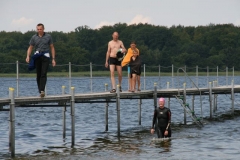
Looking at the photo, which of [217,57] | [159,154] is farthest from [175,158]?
[217,57]

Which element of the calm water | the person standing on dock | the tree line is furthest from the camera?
the tree line

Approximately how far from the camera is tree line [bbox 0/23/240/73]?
433 ft

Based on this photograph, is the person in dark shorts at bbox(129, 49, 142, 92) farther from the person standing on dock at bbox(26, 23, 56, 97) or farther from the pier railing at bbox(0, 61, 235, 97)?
the person standing on dock at bbox(26, 23, 56, 97)

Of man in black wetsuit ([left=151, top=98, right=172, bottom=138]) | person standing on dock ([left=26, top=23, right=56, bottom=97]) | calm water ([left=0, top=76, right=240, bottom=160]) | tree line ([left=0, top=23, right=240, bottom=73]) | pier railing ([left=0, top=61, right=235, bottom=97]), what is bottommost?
calm water ([left=0, top=76, right=240, bottom=160])

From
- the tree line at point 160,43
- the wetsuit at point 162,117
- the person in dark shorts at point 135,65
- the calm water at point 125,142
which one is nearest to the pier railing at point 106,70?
the calm water at point 125,142

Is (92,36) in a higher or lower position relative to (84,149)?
higher

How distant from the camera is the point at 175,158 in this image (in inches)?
925

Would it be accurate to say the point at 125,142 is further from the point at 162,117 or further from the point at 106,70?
the point at 106,70

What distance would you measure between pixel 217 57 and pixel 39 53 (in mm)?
112400

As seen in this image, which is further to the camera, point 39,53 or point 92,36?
point 92,36

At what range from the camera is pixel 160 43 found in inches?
6161

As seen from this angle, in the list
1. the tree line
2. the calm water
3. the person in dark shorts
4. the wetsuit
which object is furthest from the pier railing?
the tree line

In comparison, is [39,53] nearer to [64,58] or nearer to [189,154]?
[189,154]

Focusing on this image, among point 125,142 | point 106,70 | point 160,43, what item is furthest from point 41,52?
point 160,43
